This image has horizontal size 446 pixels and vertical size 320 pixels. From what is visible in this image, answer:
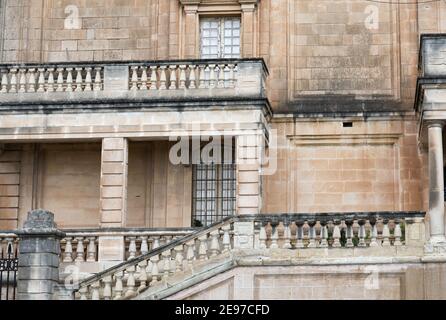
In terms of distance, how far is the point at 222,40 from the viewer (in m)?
29.2

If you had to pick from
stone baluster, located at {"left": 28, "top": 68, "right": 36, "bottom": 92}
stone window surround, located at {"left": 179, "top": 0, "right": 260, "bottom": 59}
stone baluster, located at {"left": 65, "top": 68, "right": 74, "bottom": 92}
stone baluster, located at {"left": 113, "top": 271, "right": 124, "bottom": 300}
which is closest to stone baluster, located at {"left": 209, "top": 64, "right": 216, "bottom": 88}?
stone window surround, located at {"left": 179, "top": 0, "right": 260, "bottom": 59}

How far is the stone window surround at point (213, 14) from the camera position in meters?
28.8

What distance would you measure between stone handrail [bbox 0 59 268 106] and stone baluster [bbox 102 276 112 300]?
204 inches

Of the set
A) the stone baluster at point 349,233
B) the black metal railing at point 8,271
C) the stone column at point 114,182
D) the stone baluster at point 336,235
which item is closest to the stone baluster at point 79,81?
the stone column at point 114,182

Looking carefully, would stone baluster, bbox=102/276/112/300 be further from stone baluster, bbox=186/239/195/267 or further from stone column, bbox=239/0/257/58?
stone column, bbox=239/0/257/58

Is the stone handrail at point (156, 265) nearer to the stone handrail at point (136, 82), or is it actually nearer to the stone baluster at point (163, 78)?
the stone handrail at point (136, 82)

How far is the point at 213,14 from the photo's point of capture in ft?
95.7

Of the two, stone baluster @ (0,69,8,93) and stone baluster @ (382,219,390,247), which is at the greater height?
stone baluster @ (0,69,8,93)

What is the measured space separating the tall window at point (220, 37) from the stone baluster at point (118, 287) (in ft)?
26.3

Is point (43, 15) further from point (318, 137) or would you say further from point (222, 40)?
point (318, 137)

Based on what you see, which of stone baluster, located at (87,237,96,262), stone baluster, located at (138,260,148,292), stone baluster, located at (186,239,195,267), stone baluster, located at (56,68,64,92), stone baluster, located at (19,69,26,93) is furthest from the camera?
stone baluster, located at (19,69,26,93)

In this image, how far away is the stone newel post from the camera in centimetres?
2234

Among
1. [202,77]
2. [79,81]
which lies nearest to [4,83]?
[79,81]
